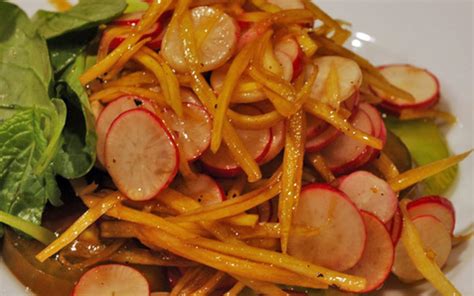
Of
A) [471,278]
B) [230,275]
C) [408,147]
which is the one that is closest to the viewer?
[230,275]

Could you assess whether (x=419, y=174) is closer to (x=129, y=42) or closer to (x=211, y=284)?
(x=211, y=284)

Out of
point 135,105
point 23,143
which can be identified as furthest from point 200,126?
point 23,143

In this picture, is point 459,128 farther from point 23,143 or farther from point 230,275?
point 23,143

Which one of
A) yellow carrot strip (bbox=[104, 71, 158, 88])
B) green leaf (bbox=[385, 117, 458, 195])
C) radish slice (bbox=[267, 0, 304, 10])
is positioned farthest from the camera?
green leaf (bbox=[385, 117, 458, 195])

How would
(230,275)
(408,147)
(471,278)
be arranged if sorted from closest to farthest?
(230,275), (471,278), (408,147)

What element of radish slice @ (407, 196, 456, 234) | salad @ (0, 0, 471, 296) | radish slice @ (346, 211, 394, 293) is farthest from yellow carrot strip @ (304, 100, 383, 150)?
radish slice @ (407, 196, 456, 234)

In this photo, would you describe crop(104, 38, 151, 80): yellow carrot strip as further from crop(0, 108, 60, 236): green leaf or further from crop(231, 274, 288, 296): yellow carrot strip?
crop(231, 274, 288, 296): yellow carrot strip
